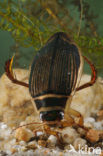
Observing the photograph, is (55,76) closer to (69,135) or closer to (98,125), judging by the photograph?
(69,135)

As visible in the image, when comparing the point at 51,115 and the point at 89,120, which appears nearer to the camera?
the point at 51,115

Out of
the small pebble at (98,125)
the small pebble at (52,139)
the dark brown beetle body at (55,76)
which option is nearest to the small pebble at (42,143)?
the small pebble at (52,139)

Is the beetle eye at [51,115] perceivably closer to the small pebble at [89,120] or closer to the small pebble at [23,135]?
the small pebble at [23,135]

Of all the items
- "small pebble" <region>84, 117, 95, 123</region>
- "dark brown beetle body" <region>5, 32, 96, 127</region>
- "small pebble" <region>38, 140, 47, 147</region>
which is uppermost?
"dark brown beetle body" <region>5, 32, 96, 127</region>

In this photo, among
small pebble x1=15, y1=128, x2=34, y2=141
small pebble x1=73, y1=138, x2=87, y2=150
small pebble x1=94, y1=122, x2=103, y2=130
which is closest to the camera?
small pebble x1=73, y1=138, x2=87, y2=150

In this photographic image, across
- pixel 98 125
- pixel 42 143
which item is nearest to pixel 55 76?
pixel 42 143

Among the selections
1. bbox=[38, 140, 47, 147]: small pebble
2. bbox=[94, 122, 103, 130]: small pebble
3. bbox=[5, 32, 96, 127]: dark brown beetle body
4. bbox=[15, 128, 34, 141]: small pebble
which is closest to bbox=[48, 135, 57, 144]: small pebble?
bbox=[38, 140, 47, 147]: small pebble

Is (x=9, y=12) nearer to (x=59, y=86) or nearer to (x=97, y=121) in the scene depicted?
(x=59, y=86)

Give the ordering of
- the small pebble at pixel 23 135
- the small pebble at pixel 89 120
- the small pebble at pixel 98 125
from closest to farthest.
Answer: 1. the small pebble at pixel 23 135
2. the small pebble at pixel 98 125
3. the small pebble at pixel 89 120

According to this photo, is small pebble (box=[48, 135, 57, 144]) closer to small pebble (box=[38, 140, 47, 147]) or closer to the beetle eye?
small pebble (box=[38, 140, 47, 147])
